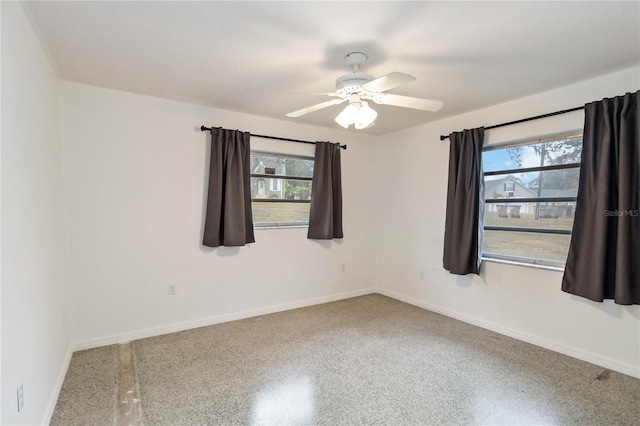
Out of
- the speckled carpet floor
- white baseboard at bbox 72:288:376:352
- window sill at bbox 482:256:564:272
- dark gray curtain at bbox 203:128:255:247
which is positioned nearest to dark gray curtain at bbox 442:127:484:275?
window sill at bbox 482:256:564:272

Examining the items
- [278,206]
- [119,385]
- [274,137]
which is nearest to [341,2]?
[274,137]

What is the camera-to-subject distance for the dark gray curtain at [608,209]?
2.40m

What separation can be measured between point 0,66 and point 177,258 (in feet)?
Answer: 7.35

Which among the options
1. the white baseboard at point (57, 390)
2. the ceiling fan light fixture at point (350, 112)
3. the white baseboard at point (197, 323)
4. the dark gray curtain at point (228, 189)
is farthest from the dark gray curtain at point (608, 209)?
the white baseboard at point (57, 390)

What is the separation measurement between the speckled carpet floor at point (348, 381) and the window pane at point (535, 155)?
1.83 m

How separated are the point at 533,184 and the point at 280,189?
9.40 feet

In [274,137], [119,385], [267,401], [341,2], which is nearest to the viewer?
[341,2]

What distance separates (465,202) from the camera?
3518 millimetres

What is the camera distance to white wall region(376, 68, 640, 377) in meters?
2.62

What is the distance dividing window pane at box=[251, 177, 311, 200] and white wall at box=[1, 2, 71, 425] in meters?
1.93

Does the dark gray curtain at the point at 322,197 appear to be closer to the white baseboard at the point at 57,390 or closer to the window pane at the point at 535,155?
the window pane at the point at 535,155

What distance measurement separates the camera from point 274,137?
12.7 ft

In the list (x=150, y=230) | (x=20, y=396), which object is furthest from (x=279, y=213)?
(x=20, y=396)

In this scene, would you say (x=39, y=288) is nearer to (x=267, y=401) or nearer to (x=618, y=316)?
(x=267, y=401)
